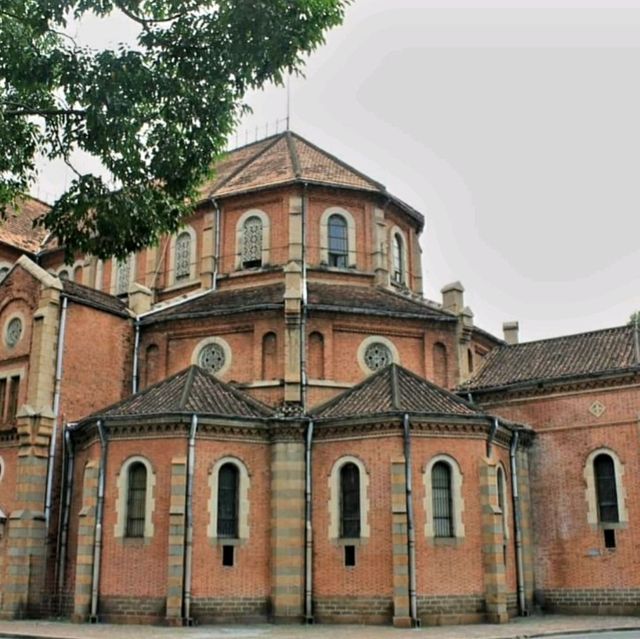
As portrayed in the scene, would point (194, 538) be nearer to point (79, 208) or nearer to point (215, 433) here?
point (215, 433)

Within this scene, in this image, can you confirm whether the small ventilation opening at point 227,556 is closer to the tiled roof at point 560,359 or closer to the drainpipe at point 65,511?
the drainpipe at point 65,511

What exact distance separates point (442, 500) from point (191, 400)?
342 inches

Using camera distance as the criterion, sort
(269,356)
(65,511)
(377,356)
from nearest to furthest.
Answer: (65,511) < (269,356) < (377,356)

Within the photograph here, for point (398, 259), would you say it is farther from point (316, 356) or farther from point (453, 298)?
point (316, 356)

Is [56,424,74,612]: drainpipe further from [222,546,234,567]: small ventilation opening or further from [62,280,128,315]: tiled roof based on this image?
[222,546,234,567]: small ventilation opening

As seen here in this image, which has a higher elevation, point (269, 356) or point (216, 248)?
point (216, 248)

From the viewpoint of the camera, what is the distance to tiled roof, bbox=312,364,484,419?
26.6 m

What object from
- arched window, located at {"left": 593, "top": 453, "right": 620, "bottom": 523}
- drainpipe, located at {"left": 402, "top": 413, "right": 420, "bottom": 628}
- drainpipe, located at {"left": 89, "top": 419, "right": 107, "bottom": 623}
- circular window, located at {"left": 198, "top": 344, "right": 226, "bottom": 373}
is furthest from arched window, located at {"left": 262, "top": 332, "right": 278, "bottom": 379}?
arched window, located at {"left": 593, "top": 453, "right": 620, "bottom": 523}

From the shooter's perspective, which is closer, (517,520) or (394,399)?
(394,399)

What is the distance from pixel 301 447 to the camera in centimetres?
2723

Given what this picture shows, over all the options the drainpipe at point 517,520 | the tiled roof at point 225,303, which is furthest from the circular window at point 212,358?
the drainpipe at point 517,520

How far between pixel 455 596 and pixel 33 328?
17129 millimetres

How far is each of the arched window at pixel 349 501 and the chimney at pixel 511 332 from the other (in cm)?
1325

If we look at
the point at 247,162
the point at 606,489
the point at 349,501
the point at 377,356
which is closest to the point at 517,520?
the point at 606,489
